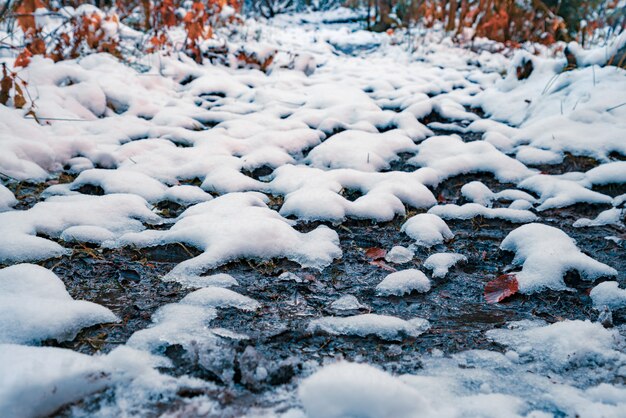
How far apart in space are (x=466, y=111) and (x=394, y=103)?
2.18 feet

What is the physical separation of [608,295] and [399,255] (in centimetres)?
71

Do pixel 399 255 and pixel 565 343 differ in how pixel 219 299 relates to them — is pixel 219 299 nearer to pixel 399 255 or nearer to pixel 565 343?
pixel 399 255

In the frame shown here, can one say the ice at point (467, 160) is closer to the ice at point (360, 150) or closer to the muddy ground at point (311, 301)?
the ice at point (360, 150)

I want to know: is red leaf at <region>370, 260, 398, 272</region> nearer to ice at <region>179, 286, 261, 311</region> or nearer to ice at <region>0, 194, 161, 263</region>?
ice at <region>179, 286, 261, 311</region>

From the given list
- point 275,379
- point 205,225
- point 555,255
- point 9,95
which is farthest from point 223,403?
point 9,95

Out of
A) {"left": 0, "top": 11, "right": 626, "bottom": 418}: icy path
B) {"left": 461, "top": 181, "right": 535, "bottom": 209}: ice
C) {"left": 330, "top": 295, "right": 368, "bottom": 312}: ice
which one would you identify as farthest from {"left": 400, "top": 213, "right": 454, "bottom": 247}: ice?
{"left": 330, "top": 295, "right": 368, "bottom": 312}: ice

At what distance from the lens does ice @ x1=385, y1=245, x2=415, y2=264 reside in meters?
1.76

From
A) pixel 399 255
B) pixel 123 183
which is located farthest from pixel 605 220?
pixel 123 183

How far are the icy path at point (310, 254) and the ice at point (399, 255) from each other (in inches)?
0.4

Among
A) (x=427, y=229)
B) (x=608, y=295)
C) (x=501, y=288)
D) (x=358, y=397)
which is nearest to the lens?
(x=358, y=397)

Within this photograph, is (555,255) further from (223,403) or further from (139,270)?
(139,270)

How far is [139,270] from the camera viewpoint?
1.59 meters

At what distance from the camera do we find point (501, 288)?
1561 millimetres

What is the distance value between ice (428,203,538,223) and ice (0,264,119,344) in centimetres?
154
